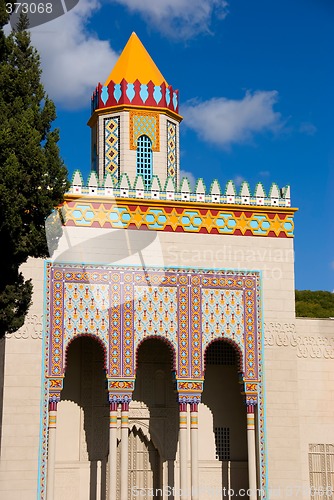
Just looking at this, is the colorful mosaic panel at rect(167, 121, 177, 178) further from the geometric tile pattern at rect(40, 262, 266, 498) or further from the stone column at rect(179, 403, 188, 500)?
the stone column at rect(179, 403, 188, 500)

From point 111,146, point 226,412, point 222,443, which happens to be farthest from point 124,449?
point 111,146

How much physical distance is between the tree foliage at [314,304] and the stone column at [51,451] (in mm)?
21100

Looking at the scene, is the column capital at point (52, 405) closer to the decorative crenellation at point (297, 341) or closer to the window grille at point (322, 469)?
the decorative crenellation at point (297, 341)

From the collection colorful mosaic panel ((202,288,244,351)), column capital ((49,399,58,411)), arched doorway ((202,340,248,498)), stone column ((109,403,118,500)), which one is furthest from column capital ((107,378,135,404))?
arched doorway ((202,340,248,498))

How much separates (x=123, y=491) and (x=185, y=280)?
13.8ft

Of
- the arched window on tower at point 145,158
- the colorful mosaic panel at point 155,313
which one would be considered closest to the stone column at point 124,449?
the colorful mosaic panel at point 155,313

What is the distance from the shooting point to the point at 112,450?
53.7ft

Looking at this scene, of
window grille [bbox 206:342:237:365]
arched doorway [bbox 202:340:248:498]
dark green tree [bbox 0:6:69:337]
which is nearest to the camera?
dark green tree [bbox 0:6:69:337]

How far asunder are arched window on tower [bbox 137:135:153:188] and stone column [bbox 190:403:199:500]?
4.96 m

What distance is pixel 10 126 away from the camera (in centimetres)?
1150

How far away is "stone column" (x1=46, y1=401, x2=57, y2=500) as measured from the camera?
51.9ft

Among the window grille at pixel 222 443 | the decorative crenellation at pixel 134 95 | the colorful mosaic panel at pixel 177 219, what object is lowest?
the window grille at pixel 222 443

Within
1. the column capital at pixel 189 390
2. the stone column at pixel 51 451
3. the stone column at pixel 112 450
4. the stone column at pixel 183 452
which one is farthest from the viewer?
the column capital at pixel 189 390

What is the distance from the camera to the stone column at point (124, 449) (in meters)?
16.3
